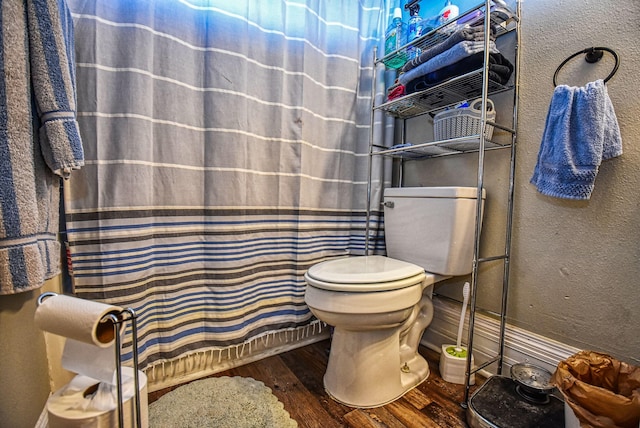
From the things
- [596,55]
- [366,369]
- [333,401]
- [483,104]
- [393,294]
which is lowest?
[333,401]

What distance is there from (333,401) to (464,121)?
110cm

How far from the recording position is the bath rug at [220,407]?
0.92 metres

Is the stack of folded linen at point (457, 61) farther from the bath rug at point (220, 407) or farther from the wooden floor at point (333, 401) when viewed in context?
the bath rug at point (220, 407)

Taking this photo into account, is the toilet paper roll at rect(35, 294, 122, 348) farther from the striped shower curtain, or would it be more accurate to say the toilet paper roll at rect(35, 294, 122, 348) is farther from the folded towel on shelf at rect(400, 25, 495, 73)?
the folded towel on shelf at rect(400, 25, 495, 73)

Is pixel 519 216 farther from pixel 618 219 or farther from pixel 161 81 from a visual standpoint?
pixel 161 81

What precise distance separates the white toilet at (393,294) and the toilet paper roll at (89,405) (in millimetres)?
530

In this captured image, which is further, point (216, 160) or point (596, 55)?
point (216, 160)

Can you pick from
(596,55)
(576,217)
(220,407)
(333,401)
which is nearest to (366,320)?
(333,401)

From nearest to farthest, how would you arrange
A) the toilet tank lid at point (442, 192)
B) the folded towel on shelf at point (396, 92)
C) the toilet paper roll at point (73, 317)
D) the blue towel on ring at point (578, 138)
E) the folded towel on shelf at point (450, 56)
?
the toilet paper roll at point (73, 317) → the blue towel on ring at point (578, 138) → the folded towel on shelf at point (450, 56) → the toilet tank lid at point (442, 192) → the folded towel on shelf at point (396, 92)

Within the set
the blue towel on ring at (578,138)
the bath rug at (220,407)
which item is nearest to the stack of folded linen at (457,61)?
the blue towel on ring at (578,138)

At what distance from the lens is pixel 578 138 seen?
35.0 inches

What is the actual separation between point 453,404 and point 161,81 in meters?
1.51

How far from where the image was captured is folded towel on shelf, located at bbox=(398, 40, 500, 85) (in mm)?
995

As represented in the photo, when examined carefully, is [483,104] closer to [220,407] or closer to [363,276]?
[363,276]
